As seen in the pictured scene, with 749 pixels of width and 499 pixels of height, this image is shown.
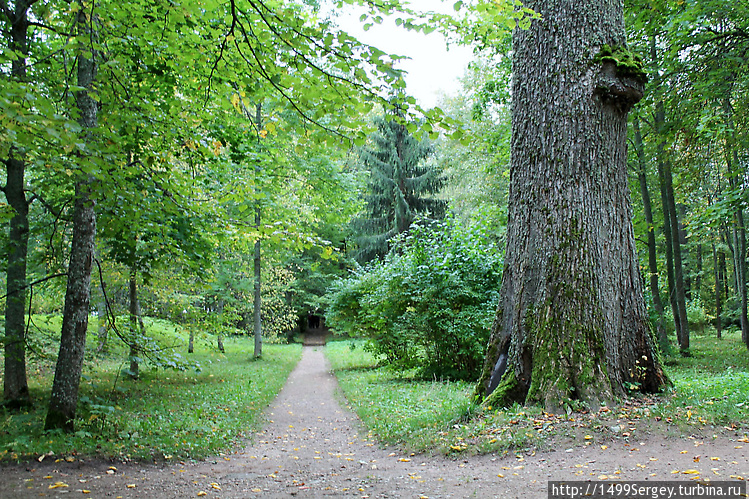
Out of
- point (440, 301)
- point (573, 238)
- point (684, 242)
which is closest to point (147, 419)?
point (440, 301)

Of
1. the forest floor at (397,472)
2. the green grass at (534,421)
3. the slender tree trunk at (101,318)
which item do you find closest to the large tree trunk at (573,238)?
the green grass at (534,421)

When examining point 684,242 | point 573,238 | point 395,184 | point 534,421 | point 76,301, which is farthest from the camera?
point 395,184

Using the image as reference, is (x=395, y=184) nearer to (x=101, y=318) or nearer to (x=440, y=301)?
(x=440, y=301)

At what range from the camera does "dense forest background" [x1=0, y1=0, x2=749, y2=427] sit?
405cm

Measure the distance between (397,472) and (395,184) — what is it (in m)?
26.3

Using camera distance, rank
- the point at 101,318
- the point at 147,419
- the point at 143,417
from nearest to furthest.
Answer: the point at 147,419 → the point at 143,417 → the point at 101,318

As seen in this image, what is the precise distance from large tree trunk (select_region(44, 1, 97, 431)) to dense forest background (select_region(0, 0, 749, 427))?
2 cm

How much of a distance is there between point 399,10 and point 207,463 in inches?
199

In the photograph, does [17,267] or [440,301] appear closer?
[17,267]

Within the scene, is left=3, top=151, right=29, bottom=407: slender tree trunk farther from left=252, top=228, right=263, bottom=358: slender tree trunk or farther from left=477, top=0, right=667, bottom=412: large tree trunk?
left=252, top=228, right=263, bottom=358: slender tree trunk

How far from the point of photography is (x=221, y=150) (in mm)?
9688

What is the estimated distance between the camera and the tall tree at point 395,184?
98.3ft

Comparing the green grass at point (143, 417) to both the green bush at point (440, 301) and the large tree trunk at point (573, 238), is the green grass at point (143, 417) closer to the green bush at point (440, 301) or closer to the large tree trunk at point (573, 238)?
the green bush at point (440, 301)

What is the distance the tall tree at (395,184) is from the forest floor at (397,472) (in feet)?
82.4
